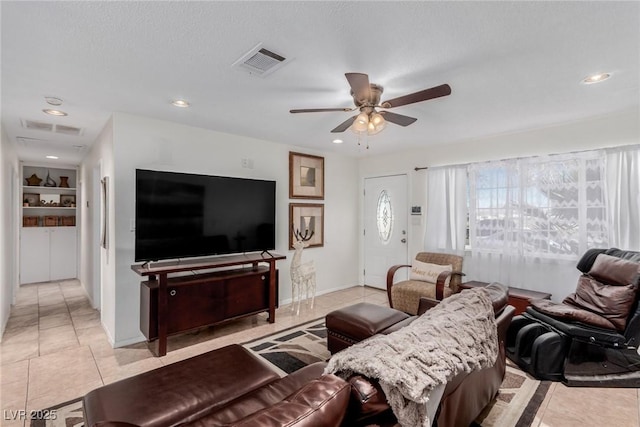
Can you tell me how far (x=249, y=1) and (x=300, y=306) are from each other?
151 inches

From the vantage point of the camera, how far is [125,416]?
54.3 inches

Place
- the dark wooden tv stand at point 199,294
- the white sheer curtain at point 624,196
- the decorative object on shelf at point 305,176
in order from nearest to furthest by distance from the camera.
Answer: the dark wooden tv stand at point 199,294 → the white sheer curtain at point 624,196 → the decorative object on shelf at point 305,176

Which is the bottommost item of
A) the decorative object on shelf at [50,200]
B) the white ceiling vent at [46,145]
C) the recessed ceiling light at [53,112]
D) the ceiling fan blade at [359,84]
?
the decorative object on shelf at [50,200]

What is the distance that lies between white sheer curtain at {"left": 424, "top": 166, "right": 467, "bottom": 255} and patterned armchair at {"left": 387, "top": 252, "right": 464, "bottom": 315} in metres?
0.26

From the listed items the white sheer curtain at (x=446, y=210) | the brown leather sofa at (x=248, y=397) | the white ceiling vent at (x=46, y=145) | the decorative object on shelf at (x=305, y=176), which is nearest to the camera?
the brown leather sofa at (x=248, y=397)

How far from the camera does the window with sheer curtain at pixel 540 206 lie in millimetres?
3295

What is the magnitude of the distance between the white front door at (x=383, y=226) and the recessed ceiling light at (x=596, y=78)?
2.76m

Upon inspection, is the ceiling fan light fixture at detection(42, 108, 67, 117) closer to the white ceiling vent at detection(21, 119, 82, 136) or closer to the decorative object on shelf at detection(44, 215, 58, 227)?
the white ceiling vent at detection(21, 119, 82, 136)

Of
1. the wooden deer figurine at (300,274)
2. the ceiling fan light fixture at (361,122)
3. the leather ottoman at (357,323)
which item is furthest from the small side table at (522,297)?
the ceiling fan light fixture at (361,122)

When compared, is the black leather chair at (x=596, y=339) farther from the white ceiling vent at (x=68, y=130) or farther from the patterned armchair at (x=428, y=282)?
the white ceiling vent at (x=68, y=130)

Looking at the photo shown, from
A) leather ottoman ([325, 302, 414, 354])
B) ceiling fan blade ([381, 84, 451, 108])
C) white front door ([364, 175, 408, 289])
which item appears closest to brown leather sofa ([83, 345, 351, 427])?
leather ottoman ([325, 302, 414, 354])

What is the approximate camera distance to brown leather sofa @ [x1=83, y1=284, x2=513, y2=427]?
3.09 feet

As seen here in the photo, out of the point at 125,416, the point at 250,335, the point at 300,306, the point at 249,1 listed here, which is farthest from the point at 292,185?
the point at 125,416

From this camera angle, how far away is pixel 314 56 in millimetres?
1975
